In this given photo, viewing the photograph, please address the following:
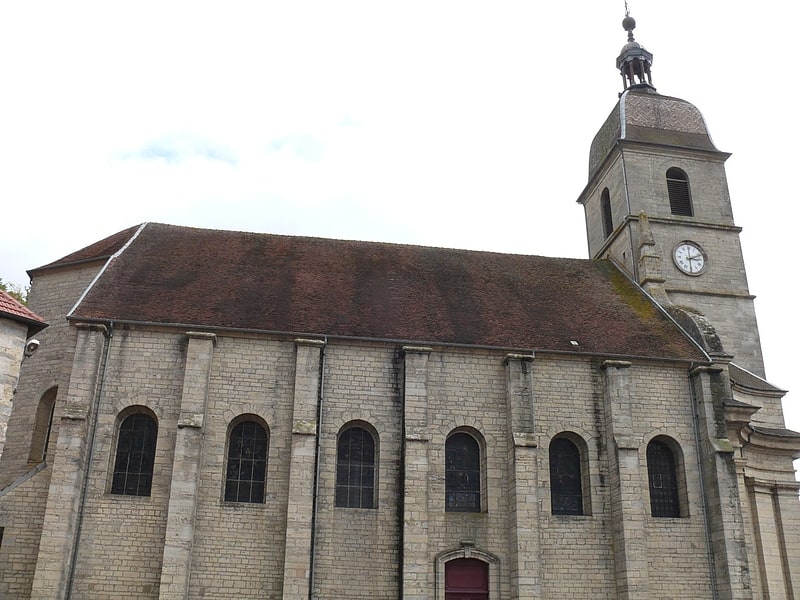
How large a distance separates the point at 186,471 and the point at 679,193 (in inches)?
783

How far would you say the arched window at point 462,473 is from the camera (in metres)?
19.7

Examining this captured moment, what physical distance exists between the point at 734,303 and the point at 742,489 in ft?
23.2

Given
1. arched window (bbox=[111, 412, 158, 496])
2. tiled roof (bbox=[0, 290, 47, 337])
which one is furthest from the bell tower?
tiled roof (bbox=[0, 290, 47, 337])

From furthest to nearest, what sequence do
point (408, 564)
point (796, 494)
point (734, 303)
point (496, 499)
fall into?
point (734, 303) → point (796, 494) → point (496, 499) → point (408, 564)

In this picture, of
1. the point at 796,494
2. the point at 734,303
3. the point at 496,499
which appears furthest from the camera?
the point at 734,303

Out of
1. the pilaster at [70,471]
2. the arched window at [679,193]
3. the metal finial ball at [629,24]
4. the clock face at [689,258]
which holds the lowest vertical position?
the pilaster at [70,471]

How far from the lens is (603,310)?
23469 mm

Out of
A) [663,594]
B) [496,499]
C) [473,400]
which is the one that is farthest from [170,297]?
[663,594]

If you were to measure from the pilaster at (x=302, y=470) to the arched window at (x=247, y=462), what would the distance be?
3.23ft

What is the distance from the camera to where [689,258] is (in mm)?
26594

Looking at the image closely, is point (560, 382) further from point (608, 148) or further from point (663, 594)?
point (608, 148)

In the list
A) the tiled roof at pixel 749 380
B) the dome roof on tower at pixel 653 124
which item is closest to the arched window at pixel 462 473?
the tiled roof at pixel 749 380

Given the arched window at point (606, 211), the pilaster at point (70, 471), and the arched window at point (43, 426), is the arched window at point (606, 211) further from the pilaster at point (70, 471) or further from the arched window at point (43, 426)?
the arched window at point (43, 426)

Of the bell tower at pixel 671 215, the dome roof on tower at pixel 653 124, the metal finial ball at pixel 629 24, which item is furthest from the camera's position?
the metal finial ball at pixel 629 24
